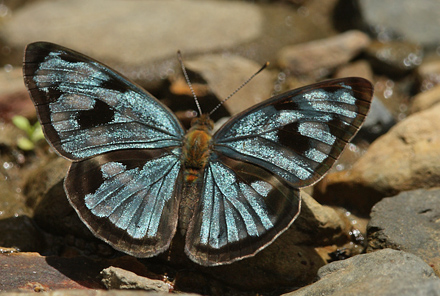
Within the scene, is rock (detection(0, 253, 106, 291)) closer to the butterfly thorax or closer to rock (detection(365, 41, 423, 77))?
the butterfly thorax

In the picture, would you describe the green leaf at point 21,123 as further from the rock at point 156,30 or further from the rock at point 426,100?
the rock at point 426,100

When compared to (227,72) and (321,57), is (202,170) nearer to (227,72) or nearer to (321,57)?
(227,72)

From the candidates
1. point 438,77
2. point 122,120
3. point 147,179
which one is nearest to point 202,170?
point 147,179

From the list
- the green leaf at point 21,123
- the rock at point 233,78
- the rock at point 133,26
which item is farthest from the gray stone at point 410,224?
the green leaf at point 21,123

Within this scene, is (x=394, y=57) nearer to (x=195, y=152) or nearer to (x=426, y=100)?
(x=426, y=100)

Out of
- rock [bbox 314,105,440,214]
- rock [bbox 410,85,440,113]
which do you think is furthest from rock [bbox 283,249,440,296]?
rock [bbox 410,85,440,113]
